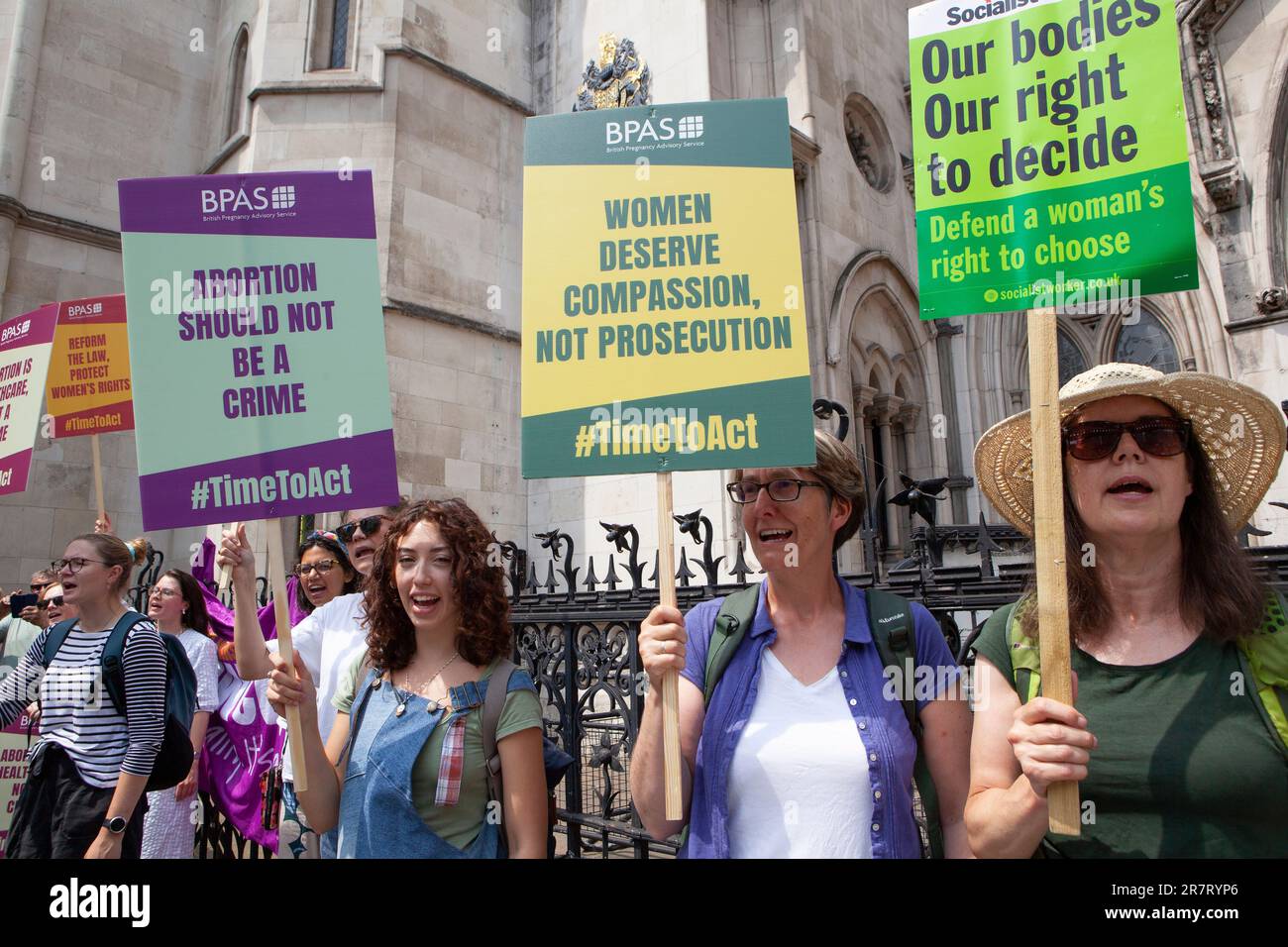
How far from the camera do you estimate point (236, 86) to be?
44.5 ft

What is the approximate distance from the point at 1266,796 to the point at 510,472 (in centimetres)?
1131

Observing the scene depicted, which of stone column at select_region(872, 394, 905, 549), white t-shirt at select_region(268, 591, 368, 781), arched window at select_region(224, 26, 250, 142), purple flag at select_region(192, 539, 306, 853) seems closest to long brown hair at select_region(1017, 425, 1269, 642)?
white t-shirt at select_region(268, 591, 368, 781)

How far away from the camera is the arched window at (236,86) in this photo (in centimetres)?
1341

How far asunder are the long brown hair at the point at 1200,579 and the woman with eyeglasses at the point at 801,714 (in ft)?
1.08

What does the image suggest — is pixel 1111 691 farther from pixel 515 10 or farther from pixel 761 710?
pixel 515 10

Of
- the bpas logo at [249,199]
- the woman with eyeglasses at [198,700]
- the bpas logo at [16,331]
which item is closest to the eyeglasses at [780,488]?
the bpas logo at [249,199]

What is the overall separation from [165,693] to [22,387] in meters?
3.79

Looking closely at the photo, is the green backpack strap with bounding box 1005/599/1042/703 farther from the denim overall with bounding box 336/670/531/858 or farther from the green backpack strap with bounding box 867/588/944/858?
the denim overall with bounding box 336/670/531/858

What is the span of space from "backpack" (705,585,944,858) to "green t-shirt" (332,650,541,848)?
560 mm

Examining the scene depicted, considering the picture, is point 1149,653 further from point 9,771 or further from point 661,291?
point 9,771

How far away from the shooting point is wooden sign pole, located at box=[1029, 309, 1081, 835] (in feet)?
5.04

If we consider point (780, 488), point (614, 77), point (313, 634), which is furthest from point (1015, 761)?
point (614, 77)

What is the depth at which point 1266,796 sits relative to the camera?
150 centimetres
